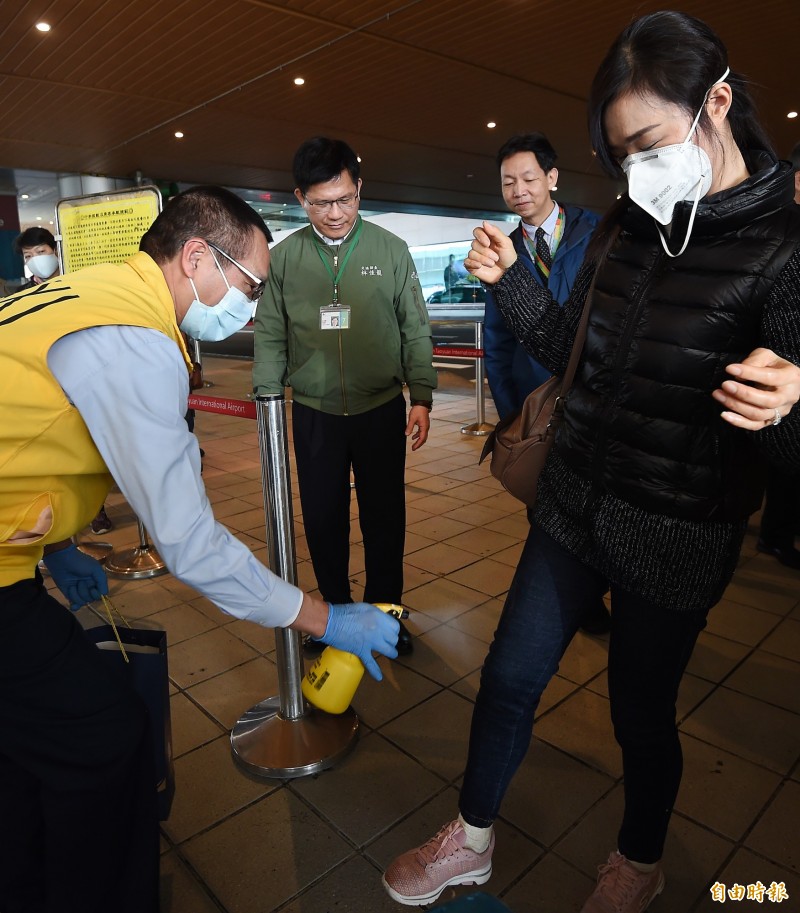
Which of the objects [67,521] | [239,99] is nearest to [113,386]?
[67,521]

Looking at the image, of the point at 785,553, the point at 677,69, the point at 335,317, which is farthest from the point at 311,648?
the point at 785,553

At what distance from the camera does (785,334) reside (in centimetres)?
111

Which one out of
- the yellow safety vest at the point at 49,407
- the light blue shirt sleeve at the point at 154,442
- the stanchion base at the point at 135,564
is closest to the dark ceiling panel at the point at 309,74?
the stanchion base at the point at 135,564

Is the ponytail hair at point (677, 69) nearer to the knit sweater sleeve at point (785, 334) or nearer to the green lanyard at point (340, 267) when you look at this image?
the knit sweater sleeve at point (785, 334)

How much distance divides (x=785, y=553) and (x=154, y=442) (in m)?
3.44

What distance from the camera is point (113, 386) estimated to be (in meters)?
1.15

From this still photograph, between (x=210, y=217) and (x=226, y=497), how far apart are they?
3617mm

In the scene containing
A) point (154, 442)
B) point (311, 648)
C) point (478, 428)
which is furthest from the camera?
point (478, 428)

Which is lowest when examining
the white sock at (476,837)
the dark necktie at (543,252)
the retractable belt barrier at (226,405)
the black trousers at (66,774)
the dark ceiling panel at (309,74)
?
the white sock at (476,837)

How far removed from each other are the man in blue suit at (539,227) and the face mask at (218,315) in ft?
4.05

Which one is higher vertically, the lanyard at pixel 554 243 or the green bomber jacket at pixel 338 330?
the lanyard at pixel 554 243

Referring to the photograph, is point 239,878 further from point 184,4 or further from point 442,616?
point 184,4

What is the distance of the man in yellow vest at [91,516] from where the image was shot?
46.0 inches

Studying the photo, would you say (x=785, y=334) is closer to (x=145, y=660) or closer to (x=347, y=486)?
(x=145, y=660)
